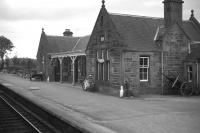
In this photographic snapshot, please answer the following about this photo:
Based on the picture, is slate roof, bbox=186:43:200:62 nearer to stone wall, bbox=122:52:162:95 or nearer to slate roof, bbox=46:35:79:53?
stone wall, bbox=122:52:162:95

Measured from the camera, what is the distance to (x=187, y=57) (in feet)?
86.2

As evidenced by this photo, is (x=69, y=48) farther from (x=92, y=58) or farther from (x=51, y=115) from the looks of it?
(x=51, y=115)

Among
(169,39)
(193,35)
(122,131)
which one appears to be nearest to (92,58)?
(169,39)

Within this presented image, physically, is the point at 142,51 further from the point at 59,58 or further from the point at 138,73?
the point at 59,58

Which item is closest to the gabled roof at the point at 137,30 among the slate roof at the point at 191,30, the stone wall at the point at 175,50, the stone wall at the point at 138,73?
the stone wall at the point at 138,73

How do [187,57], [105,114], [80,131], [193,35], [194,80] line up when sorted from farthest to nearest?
[193,35] → [187,57] → [194,80] → [105,114] → [80,131]

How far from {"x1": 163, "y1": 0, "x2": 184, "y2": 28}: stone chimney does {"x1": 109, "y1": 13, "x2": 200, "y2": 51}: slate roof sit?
3.18 feet

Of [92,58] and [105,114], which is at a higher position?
[92,58]

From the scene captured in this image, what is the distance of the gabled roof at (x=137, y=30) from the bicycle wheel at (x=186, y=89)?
152 inches

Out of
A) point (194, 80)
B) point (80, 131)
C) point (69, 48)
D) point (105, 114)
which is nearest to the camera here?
point (80, 131)

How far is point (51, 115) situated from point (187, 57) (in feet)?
52.8

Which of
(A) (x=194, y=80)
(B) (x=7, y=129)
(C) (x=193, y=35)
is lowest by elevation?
(B) (x=7, y=129)

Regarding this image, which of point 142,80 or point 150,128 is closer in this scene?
point 150,128

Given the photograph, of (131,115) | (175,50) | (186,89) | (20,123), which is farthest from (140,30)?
(20,123)
